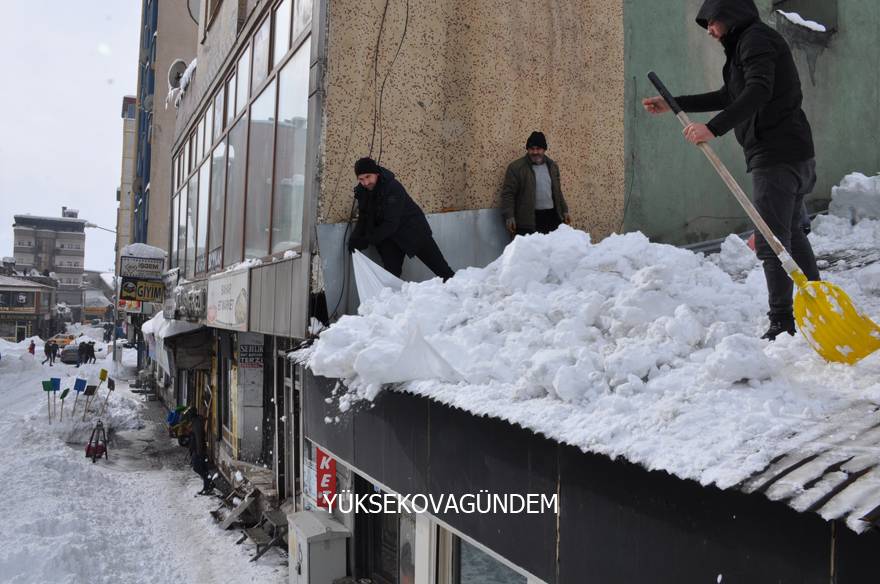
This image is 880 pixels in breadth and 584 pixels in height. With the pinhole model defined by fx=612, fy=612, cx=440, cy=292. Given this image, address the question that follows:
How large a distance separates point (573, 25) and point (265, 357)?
341 inches

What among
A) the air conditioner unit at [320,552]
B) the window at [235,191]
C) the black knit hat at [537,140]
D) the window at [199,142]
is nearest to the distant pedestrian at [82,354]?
the window at [199,142]

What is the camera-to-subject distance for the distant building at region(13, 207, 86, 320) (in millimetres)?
82500

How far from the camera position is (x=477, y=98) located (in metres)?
7.29

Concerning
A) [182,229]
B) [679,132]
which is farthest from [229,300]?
[182,229]

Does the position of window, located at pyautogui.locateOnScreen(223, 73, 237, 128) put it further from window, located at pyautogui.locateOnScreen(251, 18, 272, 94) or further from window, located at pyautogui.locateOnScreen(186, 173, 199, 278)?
window, located at pyautogui.locateOnScreen(186, 173, 199, 278)

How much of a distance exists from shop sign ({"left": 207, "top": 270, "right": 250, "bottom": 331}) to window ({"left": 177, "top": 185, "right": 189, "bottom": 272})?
5.37 m

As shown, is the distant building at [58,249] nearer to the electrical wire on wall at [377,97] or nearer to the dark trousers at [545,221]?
the electrical wire on wall at [377,97]

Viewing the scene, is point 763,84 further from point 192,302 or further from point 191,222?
point 191,222

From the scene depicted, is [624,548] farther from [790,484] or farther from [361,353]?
[361,353]

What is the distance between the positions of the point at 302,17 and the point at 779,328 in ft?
21.3

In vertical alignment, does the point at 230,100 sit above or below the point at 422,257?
above

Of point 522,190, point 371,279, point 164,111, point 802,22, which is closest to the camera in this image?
point 371,279

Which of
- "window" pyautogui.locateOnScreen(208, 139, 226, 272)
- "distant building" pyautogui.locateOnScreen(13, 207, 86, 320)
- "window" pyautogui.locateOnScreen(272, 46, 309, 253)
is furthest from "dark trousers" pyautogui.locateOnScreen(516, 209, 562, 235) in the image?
"distant building" pyautogui.locateOnScreen(13, 207, 86, 320)

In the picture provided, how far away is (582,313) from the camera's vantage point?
3.93m
